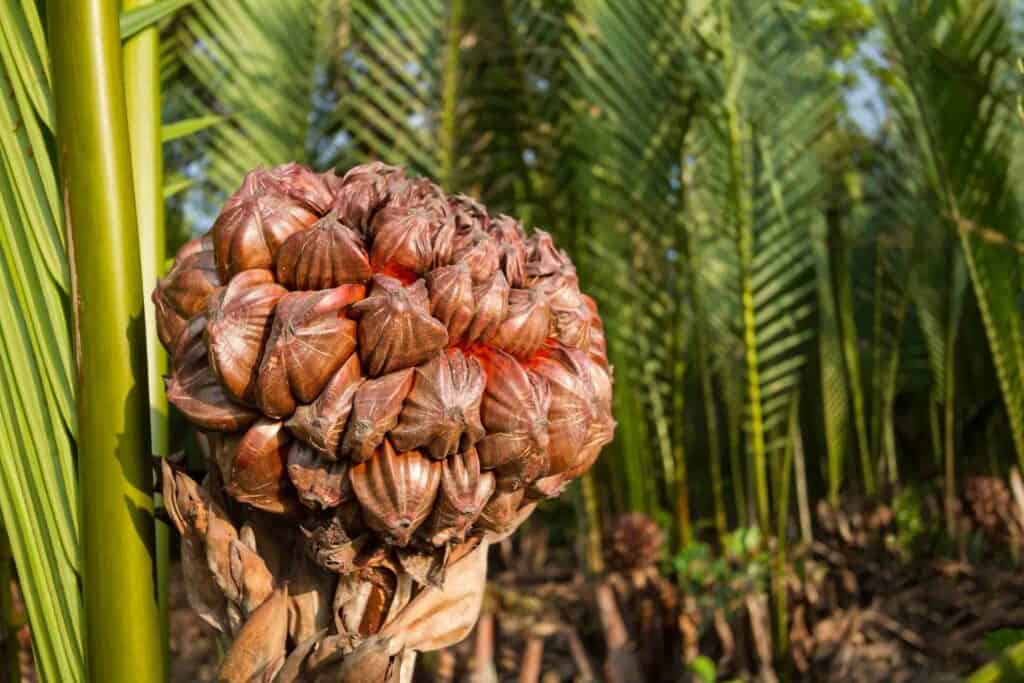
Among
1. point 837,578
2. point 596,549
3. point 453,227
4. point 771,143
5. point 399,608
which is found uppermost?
point 771,143

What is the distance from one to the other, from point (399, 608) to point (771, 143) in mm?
2381

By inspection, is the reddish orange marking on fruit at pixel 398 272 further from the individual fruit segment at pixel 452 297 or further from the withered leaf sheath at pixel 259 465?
the withered leaf sheath at pixel 259 465

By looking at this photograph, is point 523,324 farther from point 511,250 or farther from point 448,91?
point 448,91

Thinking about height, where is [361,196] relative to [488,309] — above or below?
above

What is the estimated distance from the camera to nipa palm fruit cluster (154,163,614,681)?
690mm

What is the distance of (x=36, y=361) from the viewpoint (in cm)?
76

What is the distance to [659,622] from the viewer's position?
2.85 metres

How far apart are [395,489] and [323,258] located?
197 millimetres

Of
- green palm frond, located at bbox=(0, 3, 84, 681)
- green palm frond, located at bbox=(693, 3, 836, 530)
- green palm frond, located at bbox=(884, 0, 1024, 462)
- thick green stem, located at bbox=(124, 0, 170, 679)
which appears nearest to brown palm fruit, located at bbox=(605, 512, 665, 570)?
green palm frond, located at bbox=(693, 3, 836, 530)

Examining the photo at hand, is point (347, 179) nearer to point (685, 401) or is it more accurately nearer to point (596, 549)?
point (596, 549)

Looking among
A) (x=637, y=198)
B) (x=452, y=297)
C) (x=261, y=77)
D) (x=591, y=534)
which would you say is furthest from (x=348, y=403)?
(x=591, y=534)

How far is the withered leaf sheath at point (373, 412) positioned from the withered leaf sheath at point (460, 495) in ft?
0.22

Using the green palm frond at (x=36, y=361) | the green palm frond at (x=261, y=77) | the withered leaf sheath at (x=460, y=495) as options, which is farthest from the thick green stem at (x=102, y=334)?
the green palm frond at (x=261, y=77)

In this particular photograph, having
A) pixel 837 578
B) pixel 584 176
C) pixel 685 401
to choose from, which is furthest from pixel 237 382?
pixel 685 401
